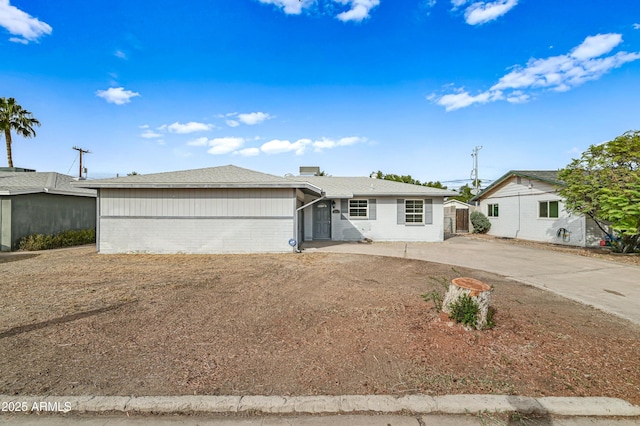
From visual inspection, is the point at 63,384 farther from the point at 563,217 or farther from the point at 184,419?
the point at 563,217

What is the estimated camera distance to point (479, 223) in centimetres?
1958

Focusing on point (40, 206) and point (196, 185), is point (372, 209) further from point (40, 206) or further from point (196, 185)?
point (40, 206)

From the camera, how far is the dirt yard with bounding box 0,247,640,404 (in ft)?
8.71

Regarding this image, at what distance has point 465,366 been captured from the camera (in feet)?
9.62

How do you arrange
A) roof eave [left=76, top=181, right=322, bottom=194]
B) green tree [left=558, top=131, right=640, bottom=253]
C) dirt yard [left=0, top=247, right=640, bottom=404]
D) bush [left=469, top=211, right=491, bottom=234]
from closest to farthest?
dirt yard [left=0, top=247, right=640, bottom=404] → green tree [left=558, top=131, right=640, bottom=253] → roof eave [left=76, top=181, right=322, bottom=194] → bush [left=469, top=211, right=491, bottom=234]

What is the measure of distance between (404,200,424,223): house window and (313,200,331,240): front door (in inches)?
161

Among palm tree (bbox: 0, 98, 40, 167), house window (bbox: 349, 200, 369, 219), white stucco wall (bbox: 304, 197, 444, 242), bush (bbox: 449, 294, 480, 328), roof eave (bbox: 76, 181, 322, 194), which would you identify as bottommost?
bush (bbox: 449, 294, 480, 328)

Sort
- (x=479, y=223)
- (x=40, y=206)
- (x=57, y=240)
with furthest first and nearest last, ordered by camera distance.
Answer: (x=479, y=223) → (x=40, y=206) → (x=57, y=240)

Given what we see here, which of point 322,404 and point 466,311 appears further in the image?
point 466,311

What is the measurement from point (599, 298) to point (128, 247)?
13.9 m

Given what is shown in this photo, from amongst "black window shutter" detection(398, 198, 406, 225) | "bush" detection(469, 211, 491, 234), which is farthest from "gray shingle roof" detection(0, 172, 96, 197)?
"bush" detection(469, 211, 491, 234)

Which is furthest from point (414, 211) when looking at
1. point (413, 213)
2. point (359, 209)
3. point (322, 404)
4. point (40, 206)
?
point (40, 206)

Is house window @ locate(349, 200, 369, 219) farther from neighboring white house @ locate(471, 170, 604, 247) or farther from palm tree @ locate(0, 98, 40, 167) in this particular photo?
palm tree @ locate(0, 98, 40, 167)

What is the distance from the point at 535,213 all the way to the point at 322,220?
11673 mm
